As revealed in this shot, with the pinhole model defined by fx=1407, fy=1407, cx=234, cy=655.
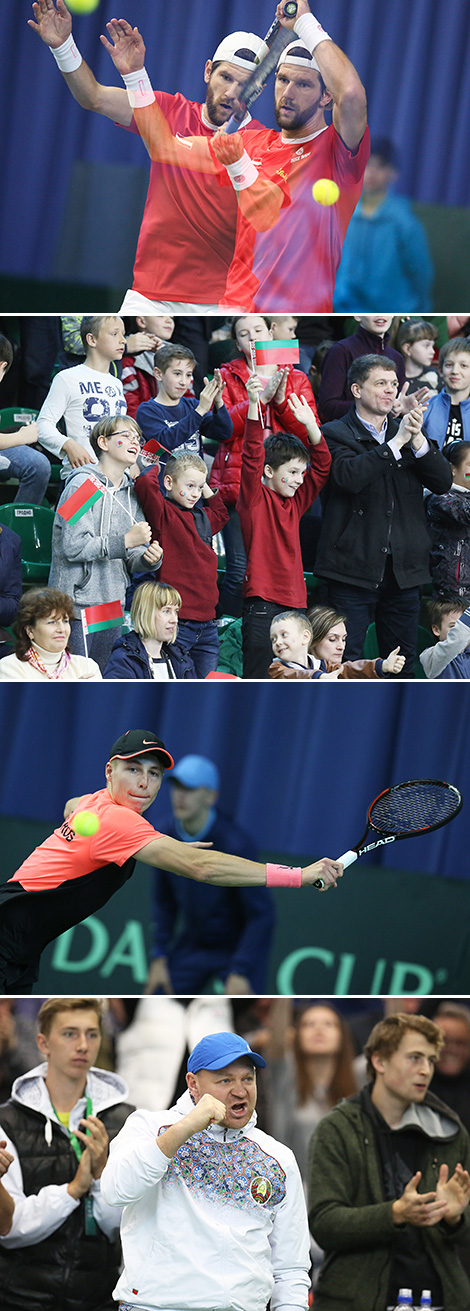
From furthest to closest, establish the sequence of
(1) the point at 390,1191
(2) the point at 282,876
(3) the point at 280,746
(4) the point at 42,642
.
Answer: (3) the point at 280,746
(4) the point at 42,642
(1) the point at 390,1191
(2) the point at 282,876

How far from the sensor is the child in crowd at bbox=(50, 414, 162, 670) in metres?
4.23

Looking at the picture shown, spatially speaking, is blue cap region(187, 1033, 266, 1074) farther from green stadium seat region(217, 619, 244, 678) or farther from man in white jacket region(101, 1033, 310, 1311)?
green stadium seat region(217, 619, 244, 678)

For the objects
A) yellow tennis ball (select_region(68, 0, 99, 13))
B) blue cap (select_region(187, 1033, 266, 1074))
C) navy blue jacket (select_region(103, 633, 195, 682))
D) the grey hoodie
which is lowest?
blue cap (select_region(187, 1033, 266, 1074))

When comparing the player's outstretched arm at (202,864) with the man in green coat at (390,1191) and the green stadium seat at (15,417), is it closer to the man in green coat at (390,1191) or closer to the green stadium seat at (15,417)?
the man in green coat at (390,1191)

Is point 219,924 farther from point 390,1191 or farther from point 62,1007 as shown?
point 390,1191

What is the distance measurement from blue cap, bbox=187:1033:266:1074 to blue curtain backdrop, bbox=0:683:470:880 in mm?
2131

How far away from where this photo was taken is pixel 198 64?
5074mm

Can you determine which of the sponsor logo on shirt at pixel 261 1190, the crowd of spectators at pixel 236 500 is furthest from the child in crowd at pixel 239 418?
the sponsor logo on shirt at pixel 261 1190

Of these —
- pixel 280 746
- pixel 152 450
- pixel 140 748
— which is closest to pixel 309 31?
pixel 152 450

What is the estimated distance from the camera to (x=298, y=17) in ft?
15.5

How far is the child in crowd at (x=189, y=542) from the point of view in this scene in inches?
169

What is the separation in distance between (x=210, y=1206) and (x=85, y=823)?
3.01ft

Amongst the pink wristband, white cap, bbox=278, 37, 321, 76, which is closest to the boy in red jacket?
white cap, bbox=278, 37, 321, 76

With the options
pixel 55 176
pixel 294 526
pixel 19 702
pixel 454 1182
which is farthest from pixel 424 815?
pixel 55 176
